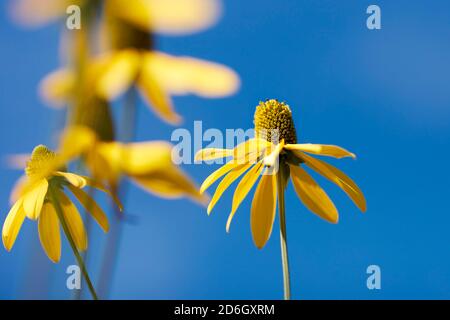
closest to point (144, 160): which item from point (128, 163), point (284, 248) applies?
point (128, 163)

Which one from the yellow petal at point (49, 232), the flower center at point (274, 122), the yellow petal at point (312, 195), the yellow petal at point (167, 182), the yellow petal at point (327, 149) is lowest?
the yellow petal at point (167, 182)

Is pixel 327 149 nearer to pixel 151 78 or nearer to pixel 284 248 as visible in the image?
pixel 284 248

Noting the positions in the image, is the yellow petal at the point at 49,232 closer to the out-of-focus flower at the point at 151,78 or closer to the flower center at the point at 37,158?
the flower center at the point at 37,158

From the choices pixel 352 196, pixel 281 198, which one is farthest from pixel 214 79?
pixel 352 196

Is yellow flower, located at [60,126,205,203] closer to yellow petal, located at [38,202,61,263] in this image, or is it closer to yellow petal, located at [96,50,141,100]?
yellow petal, located at [96,50,141,100]

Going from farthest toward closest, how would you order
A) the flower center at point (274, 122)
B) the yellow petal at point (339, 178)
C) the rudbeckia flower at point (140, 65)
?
the flower center at point (274, 122) → the yellow petal at point (339, 178) → the rudbeckia flower at point (140, 65)

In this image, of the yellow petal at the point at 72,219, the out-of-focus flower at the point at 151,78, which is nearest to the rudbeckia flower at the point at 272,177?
the yellow petal at the point at 72,219

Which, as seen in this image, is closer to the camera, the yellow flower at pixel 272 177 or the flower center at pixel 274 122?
the yellow flower at pixel 272 177

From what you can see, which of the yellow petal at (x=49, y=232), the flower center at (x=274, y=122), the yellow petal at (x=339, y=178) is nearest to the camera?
the yellow petal at (x=49, y=232)
